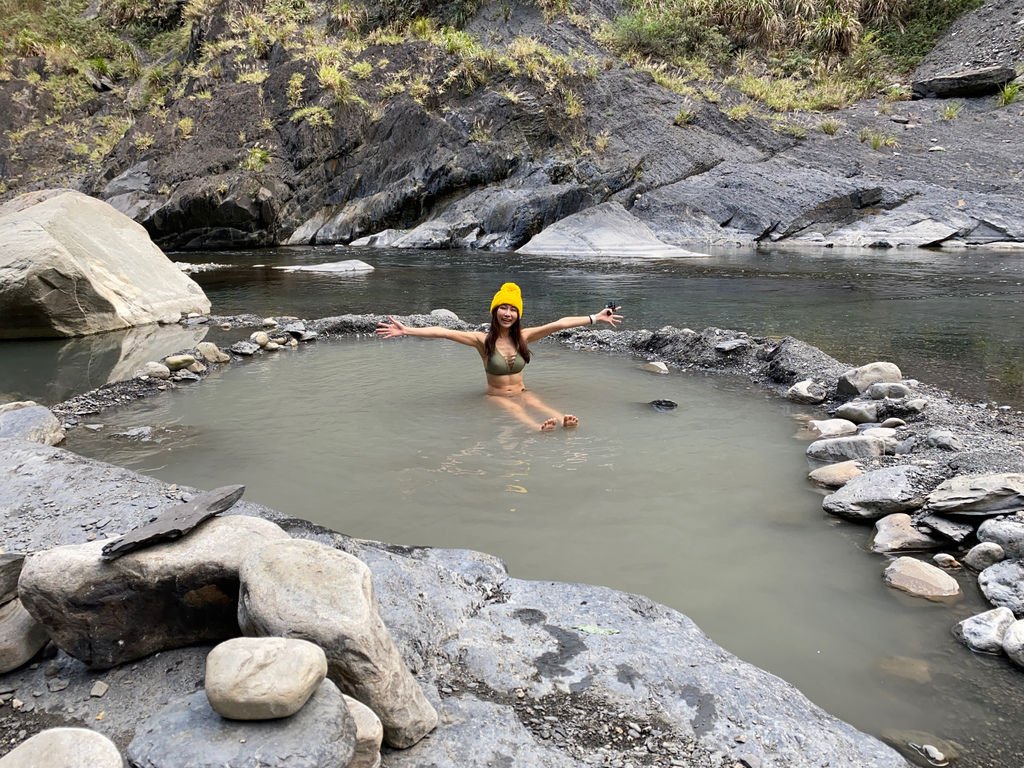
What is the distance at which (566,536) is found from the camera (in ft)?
11.5

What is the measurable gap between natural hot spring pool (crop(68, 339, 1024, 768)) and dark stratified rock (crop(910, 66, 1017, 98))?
23570mm

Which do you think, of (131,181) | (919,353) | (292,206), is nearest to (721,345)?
(919,353)

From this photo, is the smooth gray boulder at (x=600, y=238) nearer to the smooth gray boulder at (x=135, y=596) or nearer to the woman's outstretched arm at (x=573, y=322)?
the woman's outstretched arm at (x=573, y=322)

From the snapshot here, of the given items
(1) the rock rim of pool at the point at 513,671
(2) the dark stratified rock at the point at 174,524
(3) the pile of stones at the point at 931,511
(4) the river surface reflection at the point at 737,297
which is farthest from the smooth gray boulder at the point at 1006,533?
(2) the dark stratified rock at the point at 174,524

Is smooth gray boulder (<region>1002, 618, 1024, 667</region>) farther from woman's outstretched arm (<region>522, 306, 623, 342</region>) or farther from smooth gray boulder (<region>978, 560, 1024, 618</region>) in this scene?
woman's outstretched arm (<region>522, 306, 623, 342</region>)

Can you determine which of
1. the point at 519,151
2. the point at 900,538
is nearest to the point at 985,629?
the point at 900,538

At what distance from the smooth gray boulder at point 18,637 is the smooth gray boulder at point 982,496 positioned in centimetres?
376

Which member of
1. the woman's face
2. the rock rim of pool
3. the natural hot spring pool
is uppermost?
the woman's face

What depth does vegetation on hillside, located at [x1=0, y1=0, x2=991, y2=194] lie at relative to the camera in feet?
78.2

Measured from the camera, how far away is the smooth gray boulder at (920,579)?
291cm

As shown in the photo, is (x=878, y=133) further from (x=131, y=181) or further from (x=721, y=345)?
(x=131, y=181)

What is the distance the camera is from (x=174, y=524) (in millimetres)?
2219

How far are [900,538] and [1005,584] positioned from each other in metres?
0.51

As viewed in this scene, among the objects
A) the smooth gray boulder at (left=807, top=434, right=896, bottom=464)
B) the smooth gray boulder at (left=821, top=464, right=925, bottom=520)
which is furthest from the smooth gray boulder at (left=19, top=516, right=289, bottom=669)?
the smooth gray boulder at (left=807, top=434, right=896, bottom=464)
